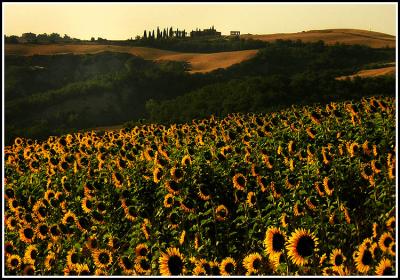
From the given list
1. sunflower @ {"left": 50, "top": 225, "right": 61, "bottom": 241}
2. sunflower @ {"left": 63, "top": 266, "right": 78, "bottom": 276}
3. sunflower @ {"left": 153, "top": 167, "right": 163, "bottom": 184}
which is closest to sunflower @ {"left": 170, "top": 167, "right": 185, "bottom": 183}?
sunflower @ {"left": 153, "top": 167, "right": 163, "bottom": 184}

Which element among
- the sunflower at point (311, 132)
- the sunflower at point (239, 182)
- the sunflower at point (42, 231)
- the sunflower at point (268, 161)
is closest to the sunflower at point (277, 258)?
the sunflower at point (239, 182)

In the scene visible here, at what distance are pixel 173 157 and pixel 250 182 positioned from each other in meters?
2.65

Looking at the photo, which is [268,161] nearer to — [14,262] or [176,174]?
[176,174]

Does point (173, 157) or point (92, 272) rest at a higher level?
point (173, 157)

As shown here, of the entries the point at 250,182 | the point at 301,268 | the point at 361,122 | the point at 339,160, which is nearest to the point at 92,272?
the point at 301,268

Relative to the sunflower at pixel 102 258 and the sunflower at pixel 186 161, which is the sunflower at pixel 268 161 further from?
the sunflower at pixel 102 258

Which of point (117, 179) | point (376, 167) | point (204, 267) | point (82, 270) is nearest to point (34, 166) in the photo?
point (117, 179)

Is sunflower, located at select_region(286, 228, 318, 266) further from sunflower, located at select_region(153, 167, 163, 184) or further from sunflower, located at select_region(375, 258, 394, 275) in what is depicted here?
sunflower, located at select_region(153, 167, 163, 184)

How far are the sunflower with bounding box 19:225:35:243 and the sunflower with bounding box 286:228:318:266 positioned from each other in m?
4.18

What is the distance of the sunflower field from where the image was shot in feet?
19.2

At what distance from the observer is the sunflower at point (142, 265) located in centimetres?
629

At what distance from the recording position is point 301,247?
5.36m

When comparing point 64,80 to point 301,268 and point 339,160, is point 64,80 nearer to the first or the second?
point 339,160

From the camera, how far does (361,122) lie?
11805mm
